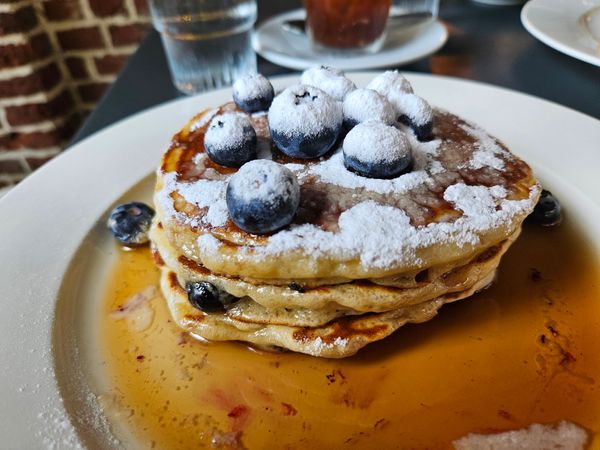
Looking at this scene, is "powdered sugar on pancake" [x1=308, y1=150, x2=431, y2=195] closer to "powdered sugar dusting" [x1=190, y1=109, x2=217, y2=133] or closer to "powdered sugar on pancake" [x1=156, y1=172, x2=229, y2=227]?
"powdered sugar on pancake" [x1=156, y1=172, x2=229, y2=227]

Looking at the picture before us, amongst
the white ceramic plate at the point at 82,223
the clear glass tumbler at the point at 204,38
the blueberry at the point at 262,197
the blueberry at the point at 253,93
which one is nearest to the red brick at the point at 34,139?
the clear glass tumbler at the point at 204,38

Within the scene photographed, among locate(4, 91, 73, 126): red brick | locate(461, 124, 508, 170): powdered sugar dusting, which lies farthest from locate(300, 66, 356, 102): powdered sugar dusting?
locate(4, 91, 73, 126): red brick

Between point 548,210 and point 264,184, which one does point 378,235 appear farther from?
point 548,210

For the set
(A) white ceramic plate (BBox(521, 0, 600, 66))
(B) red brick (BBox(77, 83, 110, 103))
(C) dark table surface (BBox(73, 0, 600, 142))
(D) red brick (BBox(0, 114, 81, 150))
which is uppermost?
(A) white ceramic plate (BBox(521, 0, 600, 66))

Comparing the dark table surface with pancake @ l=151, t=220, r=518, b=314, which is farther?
the dark table surface

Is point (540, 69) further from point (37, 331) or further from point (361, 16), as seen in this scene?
point (37, 331)

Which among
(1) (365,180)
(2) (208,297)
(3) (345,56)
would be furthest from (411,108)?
Answer: (3) (345,56)

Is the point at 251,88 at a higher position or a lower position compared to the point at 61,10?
higher
